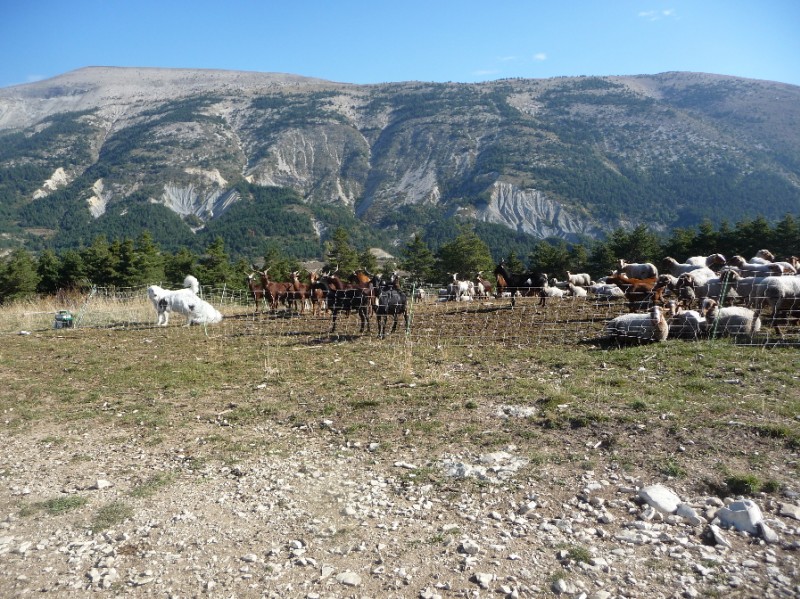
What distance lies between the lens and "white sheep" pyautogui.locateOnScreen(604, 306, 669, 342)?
1131 cm

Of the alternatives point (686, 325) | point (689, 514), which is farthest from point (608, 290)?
point (689, 514)

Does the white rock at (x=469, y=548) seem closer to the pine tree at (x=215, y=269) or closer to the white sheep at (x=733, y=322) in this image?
the white sheep at (x=733, y=322)

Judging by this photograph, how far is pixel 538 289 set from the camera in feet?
69.7

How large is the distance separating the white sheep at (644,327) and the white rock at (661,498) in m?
6.88

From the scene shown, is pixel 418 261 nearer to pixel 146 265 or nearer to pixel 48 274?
pixel 146 265

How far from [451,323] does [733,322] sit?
25.2 ft

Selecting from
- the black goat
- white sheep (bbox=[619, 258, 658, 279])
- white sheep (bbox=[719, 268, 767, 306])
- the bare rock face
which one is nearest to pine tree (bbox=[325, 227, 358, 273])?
white sheep (bbox=[619, 258, 658, 279])

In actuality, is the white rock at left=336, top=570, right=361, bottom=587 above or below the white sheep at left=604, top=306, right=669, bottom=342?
below

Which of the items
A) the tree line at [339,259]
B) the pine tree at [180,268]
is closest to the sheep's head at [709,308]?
the tree line at [339,259]

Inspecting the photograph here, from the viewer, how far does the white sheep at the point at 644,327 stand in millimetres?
11312

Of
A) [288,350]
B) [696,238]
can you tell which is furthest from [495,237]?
[288,350]

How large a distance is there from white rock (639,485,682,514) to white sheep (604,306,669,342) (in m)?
6.88

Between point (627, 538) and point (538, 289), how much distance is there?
1743 cm

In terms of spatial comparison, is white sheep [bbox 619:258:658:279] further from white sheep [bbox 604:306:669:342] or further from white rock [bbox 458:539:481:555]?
white rock [bbox 458:539:481:555]
